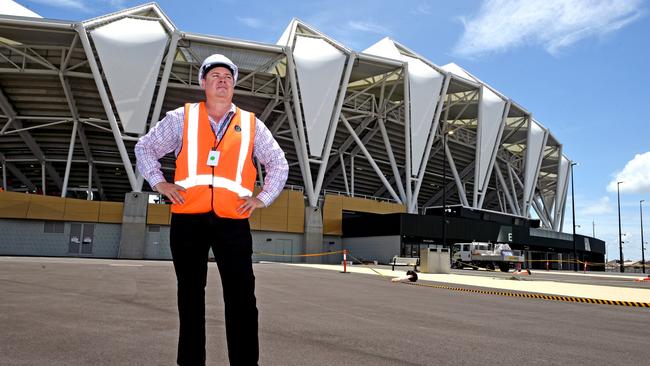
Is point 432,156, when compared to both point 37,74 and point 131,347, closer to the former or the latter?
point 37,74

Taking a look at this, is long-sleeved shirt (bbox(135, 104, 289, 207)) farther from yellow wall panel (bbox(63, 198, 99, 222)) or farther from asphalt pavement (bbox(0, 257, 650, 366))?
yellow wall panel (bbox(63, 198, 99, 222))

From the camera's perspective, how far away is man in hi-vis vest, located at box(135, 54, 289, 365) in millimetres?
2707

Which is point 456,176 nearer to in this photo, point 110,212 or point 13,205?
point 110,212

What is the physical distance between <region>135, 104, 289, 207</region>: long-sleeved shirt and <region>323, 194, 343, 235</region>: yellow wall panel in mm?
40382

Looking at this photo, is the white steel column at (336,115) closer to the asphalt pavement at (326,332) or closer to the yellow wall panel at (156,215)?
the yellow wall panel at (156,215)

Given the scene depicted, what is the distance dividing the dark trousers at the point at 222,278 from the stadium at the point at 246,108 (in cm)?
3303

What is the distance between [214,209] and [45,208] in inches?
1544

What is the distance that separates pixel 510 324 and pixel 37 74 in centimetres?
3685

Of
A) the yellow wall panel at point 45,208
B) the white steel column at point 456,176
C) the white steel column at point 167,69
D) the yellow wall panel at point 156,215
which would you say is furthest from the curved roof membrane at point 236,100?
the yellow wall panel at point 45,208

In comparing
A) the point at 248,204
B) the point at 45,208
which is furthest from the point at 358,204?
the point at 248,204

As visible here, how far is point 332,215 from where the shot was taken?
44.1 metres

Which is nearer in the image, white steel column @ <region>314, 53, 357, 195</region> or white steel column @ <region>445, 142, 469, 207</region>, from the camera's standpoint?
white steel column @ <region>314, 53, 357, 195</region>

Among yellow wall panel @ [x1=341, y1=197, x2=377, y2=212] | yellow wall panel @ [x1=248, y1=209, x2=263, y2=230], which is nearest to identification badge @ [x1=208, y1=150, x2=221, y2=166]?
yellow wall panel @ [x1=248, y1=209, x2=263, y2=230]

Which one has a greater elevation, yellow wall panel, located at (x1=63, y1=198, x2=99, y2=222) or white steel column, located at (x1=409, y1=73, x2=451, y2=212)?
white steel column, located at (x1=409, y1=73, x2=451, y2=212)
